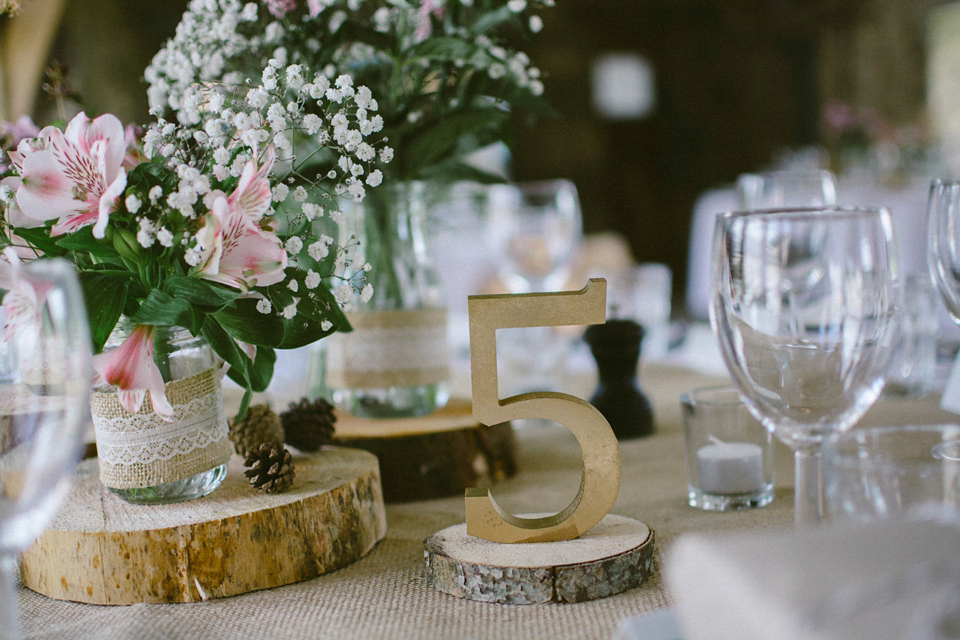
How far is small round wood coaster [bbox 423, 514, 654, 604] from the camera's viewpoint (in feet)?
1.94

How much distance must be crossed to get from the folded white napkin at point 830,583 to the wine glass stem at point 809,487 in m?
0.15

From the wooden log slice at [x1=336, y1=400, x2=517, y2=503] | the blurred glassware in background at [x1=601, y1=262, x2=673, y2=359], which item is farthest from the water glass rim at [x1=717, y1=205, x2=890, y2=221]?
the blurred glassware in background at [x1=601, y1=262, x2=673, y2=359]

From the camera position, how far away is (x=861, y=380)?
1.61 feet

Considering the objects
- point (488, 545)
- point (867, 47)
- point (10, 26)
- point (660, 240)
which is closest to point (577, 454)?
point (488, 545)

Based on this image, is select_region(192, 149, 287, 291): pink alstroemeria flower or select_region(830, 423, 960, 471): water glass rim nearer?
select_region(830, 423, 960, 471): water glass rim

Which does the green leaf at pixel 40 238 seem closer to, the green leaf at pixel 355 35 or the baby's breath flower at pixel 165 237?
the baby's breath flower at pixel 165 237

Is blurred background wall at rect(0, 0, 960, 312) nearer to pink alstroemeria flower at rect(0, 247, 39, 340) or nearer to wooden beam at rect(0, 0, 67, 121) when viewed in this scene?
wooden beam at rect(0, 0, 67, 121)

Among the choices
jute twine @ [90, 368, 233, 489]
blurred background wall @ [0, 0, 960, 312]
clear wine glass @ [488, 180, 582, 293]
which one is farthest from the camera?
blurred background wall @ [0, 0, 960, 312]

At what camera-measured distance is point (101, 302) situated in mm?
624

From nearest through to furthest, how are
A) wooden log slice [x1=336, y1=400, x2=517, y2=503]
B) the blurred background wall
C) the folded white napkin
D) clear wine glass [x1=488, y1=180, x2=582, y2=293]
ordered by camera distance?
the folded white napkin → wooden log slice [x1=336, y1=400, x2=517, y2=503] → clear wine glass [x1=488, y1=180, x2=582, y2=293] → the blurred background wall

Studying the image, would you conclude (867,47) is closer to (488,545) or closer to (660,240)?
(660,240)

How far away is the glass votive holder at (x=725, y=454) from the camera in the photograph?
78 cm

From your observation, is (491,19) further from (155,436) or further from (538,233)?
(155,436)

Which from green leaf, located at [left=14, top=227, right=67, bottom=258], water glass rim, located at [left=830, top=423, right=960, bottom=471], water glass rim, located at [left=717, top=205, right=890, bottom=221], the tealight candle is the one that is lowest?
the tealight candle
